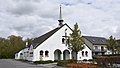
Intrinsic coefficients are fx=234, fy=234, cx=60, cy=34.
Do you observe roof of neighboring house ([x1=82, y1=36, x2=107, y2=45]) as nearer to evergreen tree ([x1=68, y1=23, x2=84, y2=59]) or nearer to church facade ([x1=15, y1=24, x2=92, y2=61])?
church facade ([x1=15, y1=24, x2=92, y2=61])

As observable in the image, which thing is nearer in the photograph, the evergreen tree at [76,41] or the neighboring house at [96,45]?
the evergreen tree at [76,41]

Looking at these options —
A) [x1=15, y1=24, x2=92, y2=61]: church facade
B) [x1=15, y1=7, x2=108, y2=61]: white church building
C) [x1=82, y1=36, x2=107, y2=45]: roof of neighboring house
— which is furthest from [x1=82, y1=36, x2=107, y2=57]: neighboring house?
[x1=15, y1=24, x2=92, y2=61]: church facade

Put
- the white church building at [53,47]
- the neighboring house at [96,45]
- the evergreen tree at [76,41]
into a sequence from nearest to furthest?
the evergreen tree at [76,41]
the white church building at [53,47]
the neighboring house at [96,45]

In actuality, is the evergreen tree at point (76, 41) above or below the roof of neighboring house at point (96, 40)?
below

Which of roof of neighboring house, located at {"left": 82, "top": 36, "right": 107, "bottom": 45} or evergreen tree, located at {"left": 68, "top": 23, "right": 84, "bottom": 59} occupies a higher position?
roof of neighboring house, located at {"left": 82, "top": 36, "right": 107, "bottom": 45}

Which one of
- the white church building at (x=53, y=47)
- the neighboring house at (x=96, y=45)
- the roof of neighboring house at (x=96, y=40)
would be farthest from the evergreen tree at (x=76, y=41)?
the roof of neighboring house at (x=96, y=40)

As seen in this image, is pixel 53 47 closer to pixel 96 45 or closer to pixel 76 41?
pixel 76 41

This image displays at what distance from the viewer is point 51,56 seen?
53.7 m

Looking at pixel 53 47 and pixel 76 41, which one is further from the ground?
pixel 76 41

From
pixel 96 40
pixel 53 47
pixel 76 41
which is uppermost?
pixel 96 40

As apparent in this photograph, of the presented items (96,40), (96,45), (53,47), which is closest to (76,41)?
(53,47)

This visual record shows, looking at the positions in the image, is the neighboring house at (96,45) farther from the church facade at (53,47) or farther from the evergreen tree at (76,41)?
the evergreen tree at (76,41)

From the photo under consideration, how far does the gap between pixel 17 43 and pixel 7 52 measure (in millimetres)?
8434

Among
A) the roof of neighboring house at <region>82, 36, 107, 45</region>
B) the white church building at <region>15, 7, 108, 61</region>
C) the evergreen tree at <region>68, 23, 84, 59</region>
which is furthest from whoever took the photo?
the roof of neighboring house at <region>82, 36, 107, 45</region>
